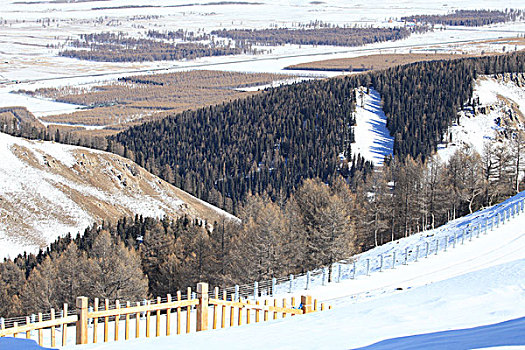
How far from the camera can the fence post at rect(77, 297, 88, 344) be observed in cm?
1827

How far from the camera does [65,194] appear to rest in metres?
107

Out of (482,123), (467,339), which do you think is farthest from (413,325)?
(482,123)

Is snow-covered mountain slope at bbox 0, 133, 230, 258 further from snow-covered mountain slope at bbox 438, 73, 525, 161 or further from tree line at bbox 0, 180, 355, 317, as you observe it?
snow-covered mountain slope at bbox 438, 73, 525, 161

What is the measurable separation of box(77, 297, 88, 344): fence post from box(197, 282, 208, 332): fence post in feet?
10.6

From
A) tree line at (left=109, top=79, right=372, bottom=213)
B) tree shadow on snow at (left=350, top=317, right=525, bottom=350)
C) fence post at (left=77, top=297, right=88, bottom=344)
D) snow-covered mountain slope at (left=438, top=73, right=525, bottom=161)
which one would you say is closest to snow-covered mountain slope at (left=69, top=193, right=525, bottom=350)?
tree shadow on snow at (left=350, top=317, right=525, bottom=350)

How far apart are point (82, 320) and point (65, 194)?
300 feet

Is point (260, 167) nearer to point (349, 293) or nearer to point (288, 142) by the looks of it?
point (288, 142)

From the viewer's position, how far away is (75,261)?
68.7 meters

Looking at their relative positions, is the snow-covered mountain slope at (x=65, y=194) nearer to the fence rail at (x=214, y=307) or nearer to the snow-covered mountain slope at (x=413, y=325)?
the fence rail at (x=214, y=307)

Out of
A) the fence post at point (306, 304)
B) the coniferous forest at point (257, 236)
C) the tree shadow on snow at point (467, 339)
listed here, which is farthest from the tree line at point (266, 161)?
the tree shadow on snow at point (467, 339)

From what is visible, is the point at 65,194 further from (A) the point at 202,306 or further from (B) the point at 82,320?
(B) the point at 82,320

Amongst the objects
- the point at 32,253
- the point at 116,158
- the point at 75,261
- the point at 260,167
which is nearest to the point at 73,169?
the point at 116,158

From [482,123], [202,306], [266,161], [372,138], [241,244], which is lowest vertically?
[266,161]

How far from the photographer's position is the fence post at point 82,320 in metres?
18.3
